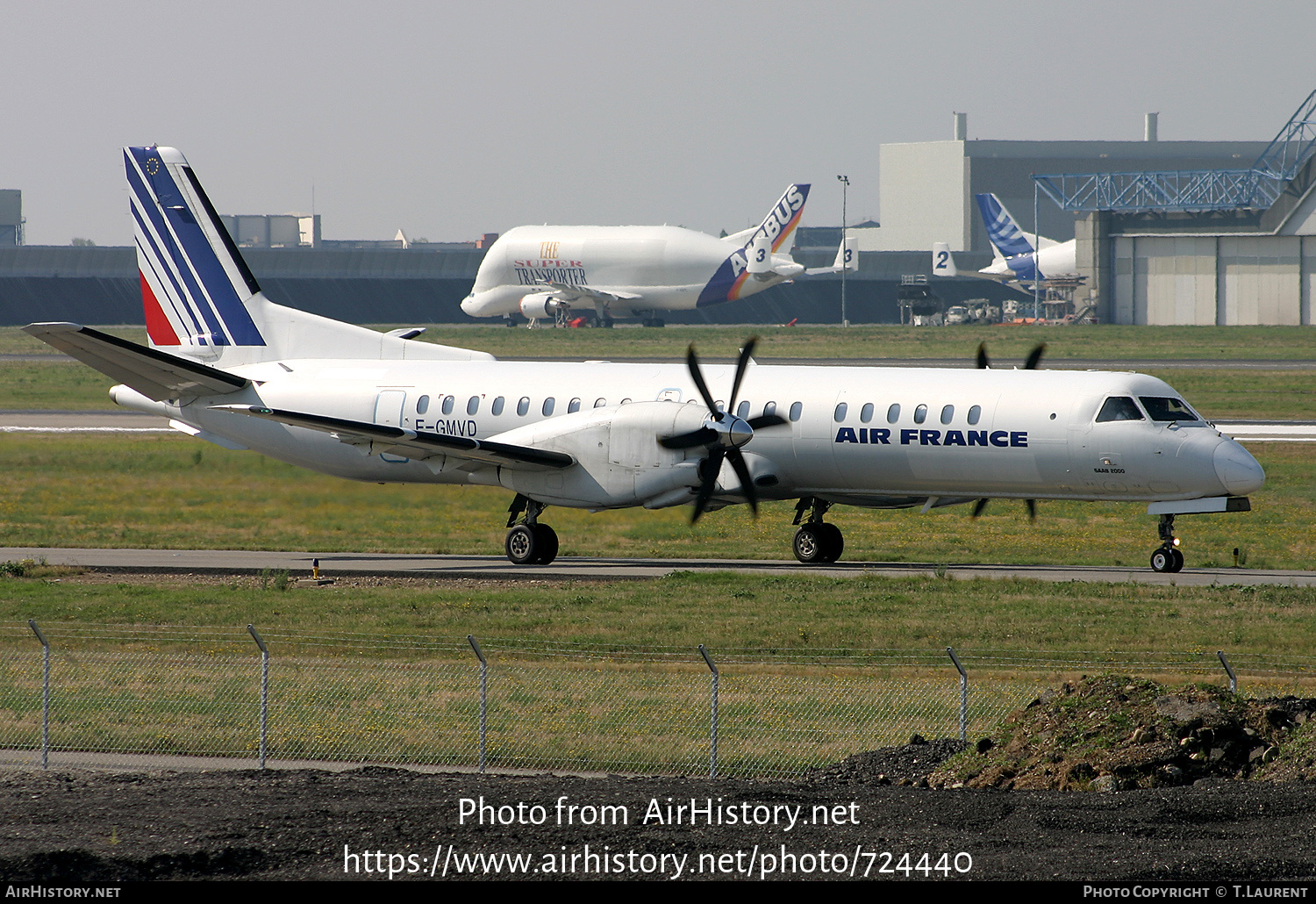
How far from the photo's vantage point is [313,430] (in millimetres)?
35469

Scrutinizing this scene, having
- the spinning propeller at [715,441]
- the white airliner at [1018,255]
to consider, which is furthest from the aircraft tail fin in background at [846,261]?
the spinning propeller at [715,441]

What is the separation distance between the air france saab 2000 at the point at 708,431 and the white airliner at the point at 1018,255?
417 feet

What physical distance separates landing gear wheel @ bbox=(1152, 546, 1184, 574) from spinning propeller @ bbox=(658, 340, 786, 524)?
25.8ft

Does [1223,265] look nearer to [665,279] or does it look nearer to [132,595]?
[665,279]

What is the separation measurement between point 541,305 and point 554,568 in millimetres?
105929

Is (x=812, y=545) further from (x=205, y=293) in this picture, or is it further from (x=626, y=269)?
(x=626, y=269)

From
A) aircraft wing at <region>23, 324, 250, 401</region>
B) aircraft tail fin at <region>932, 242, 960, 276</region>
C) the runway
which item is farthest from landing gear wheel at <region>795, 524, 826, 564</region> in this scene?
aircraft tail fin at <region>932, 242, 960, 276</region>

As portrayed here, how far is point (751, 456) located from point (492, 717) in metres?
13.2

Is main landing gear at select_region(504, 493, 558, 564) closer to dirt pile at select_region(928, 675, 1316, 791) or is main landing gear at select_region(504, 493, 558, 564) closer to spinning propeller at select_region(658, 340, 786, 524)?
spinning propeller at select_region(658, 340, 786, 524)

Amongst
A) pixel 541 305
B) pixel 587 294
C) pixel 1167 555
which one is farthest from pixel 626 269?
pixel 1167 555

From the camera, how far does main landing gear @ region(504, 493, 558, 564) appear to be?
3347cm

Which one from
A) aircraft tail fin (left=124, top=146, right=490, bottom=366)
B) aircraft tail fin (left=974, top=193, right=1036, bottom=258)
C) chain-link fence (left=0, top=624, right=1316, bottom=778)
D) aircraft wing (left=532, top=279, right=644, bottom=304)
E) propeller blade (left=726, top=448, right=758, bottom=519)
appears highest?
aircraft tail fin (left=974, top=193, right=1036, bottom=258)

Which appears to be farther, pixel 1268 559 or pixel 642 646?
pixel 1268 559

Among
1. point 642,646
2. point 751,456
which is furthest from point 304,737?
point 751,456
